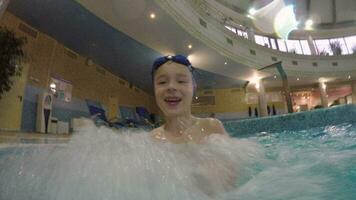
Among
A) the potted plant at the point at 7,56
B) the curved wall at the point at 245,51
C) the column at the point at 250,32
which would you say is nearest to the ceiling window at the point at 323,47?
the curved wall at the point at 245,51

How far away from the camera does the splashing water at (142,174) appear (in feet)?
2.61

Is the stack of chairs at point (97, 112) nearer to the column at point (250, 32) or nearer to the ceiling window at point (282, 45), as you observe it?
the column at point (250, 32)

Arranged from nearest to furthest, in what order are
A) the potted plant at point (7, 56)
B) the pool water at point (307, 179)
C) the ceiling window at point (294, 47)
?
the pool water at point (307, 179)
the potted plant at point (7, 56)
the ceiling window at point (294, 47)

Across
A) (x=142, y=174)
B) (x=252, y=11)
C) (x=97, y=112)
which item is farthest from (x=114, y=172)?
(x=252, y=11)

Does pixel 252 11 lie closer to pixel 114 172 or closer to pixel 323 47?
pixel 323 47

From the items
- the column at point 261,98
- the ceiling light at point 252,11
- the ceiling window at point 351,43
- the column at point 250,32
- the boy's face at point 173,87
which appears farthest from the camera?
the ceiling light at point 252,11

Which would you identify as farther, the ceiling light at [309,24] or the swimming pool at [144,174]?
the ceiling light at [309,24]

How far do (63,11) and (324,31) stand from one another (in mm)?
13651

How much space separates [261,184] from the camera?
38.3 inches

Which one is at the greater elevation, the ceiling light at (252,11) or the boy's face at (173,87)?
the ceiling light at (252,11)

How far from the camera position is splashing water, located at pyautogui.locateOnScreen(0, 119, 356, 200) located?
795mm

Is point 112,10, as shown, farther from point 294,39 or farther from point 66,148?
point 294,39

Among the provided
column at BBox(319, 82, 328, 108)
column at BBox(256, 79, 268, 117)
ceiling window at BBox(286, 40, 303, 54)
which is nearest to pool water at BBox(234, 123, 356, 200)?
column at BBox(256, 79, 268, 117)

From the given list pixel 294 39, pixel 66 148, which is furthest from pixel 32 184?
pixel 294 39
